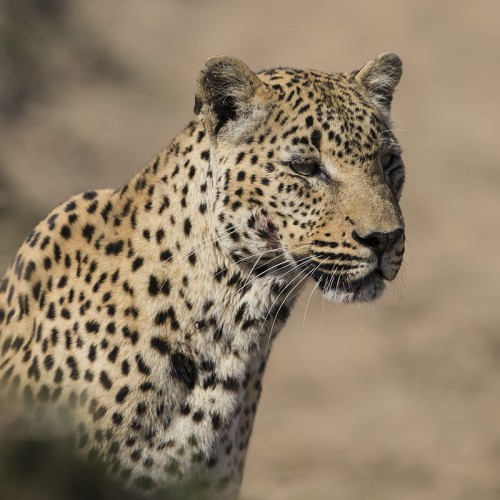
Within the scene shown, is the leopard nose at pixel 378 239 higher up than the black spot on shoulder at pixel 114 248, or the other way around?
the leopard nose at pixel 378 239

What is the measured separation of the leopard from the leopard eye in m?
0.02

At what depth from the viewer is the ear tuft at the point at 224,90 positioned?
6.09 m

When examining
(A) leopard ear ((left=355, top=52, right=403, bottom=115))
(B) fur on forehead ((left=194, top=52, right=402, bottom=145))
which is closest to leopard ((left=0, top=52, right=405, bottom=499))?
(B) fur on forehead ((left=194, top=52, right=402, bottom=145))

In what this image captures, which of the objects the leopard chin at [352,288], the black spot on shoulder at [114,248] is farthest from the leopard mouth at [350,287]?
the black spot on shoulder at [114,248]

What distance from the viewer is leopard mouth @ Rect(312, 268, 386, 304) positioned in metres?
6.02

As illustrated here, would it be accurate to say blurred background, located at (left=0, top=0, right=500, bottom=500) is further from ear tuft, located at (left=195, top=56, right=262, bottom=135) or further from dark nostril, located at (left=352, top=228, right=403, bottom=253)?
dark nostril, located at (left=352, top=228, right=403, bottom=253)

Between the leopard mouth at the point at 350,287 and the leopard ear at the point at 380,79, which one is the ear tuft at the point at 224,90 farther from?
the leopard mouth at the point at 350,287

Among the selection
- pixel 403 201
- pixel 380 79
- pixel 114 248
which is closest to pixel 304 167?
pixel 380 79

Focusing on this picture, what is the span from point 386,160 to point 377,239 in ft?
2.24

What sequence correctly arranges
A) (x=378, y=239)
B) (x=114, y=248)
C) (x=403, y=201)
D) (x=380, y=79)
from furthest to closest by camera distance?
(x=403, y=201) → (x=380, y=79) → (x=114, y=248) → (x=378, y=239)

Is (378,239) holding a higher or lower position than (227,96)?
lower

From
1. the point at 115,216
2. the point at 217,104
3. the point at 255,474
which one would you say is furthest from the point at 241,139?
the point at 255,474

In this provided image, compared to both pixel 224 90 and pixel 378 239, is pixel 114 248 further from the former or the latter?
pixel 378 239

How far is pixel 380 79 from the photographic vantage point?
6723 mm
